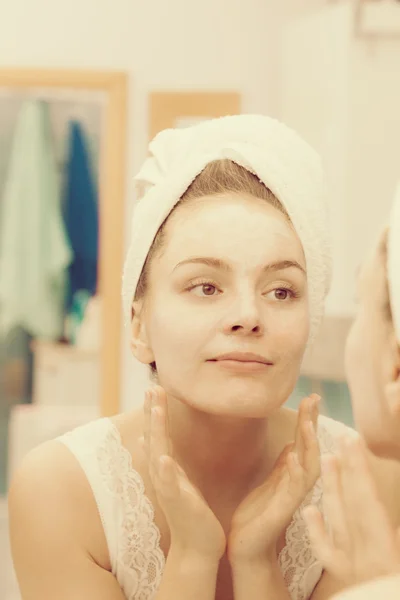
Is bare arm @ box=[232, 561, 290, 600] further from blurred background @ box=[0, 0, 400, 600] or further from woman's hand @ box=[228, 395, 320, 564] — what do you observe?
blurred background @ box=[0, 0, 400, 600]

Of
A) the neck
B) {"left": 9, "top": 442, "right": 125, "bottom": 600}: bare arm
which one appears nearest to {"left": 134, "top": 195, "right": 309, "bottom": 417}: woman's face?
the neck

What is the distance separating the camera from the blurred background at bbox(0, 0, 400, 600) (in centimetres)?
226

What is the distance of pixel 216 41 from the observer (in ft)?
7.60

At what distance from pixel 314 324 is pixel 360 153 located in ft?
3.52

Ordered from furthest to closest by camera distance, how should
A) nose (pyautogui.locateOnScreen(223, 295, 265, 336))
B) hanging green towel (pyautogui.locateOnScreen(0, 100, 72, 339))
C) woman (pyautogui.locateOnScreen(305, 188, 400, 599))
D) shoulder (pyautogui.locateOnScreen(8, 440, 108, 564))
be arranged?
1. hanging green towel (pyautogui.locateOnScreen(0, 100, 72, 339))
2. shoulder (pyautogui.locateOnScreen(8, 440, 108, 564))
3. nose (pyautogui.locateOnScreen(223, 295, 265, 336))
4. woman (pyautogui.locateOnScreen(305, 188, 400, 599))

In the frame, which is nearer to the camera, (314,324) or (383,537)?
(383,537)

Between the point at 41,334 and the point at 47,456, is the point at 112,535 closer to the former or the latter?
the point at 47,456

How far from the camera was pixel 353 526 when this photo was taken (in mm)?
742

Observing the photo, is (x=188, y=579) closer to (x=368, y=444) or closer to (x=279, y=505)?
(x=279, y=505)

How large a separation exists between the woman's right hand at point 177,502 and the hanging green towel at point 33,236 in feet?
4.59

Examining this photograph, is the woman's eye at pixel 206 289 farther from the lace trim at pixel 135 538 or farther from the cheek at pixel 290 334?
the lace trim at pixel 135 538

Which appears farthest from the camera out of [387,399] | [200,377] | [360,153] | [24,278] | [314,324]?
[24,278]

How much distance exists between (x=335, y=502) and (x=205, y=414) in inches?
12.1

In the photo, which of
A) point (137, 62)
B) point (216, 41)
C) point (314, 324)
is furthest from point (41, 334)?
point (314, 324)
